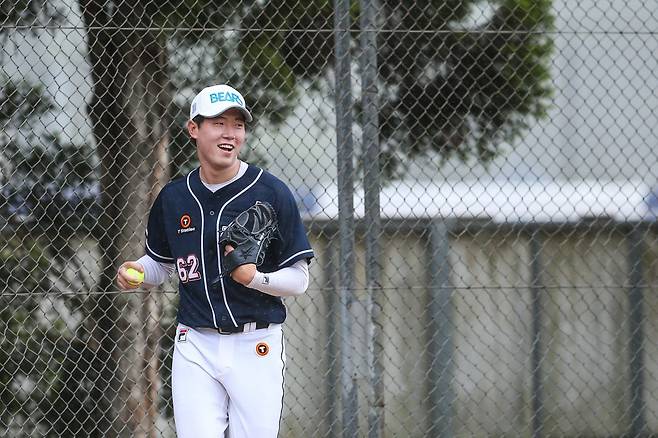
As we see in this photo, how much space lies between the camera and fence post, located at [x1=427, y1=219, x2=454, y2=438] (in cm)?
584

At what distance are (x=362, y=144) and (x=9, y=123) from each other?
5.54ft

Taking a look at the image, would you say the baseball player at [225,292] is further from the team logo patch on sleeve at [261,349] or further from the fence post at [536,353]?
the fence post at [536,353]

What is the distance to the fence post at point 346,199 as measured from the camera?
17.4 ft

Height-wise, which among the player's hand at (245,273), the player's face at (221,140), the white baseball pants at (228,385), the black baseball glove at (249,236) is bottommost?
the white baseball pants at (228,385)

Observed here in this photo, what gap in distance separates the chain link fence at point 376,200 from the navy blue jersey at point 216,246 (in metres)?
1.17

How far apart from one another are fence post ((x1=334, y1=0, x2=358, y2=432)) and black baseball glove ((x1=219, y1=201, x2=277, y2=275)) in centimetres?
125

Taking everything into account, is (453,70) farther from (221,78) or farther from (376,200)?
(221,78)

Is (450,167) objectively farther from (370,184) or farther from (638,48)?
(638,48)

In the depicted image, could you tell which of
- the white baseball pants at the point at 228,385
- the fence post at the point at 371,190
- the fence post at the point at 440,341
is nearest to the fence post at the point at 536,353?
the fence post at the point at 440,341

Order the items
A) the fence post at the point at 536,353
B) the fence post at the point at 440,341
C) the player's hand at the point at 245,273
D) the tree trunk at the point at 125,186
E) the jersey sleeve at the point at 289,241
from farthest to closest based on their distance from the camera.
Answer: the fence post at the point at 536,353, the fence post at the point at 440,341, the tree trunk at the point at 125,186, the jersey sleeve at the point at 289,241, the player's hand at the point at 245,273

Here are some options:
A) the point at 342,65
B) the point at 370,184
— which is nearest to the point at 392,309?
the point at 370,184

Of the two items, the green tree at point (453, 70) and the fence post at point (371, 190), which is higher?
the green tree at point (453, 70)

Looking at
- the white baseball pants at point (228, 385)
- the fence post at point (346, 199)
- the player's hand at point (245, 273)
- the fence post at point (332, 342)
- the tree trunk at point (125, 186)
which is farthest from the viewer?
the fence post at point (332, 342)

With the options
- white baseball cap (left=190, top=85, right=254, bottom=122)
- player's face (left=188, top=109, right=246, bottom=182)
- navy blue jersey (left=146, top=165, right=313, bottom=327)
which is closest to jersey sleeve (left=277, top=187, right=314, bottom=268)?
navy blue jersey (left=146, top=165, right=313, bottom=327)
